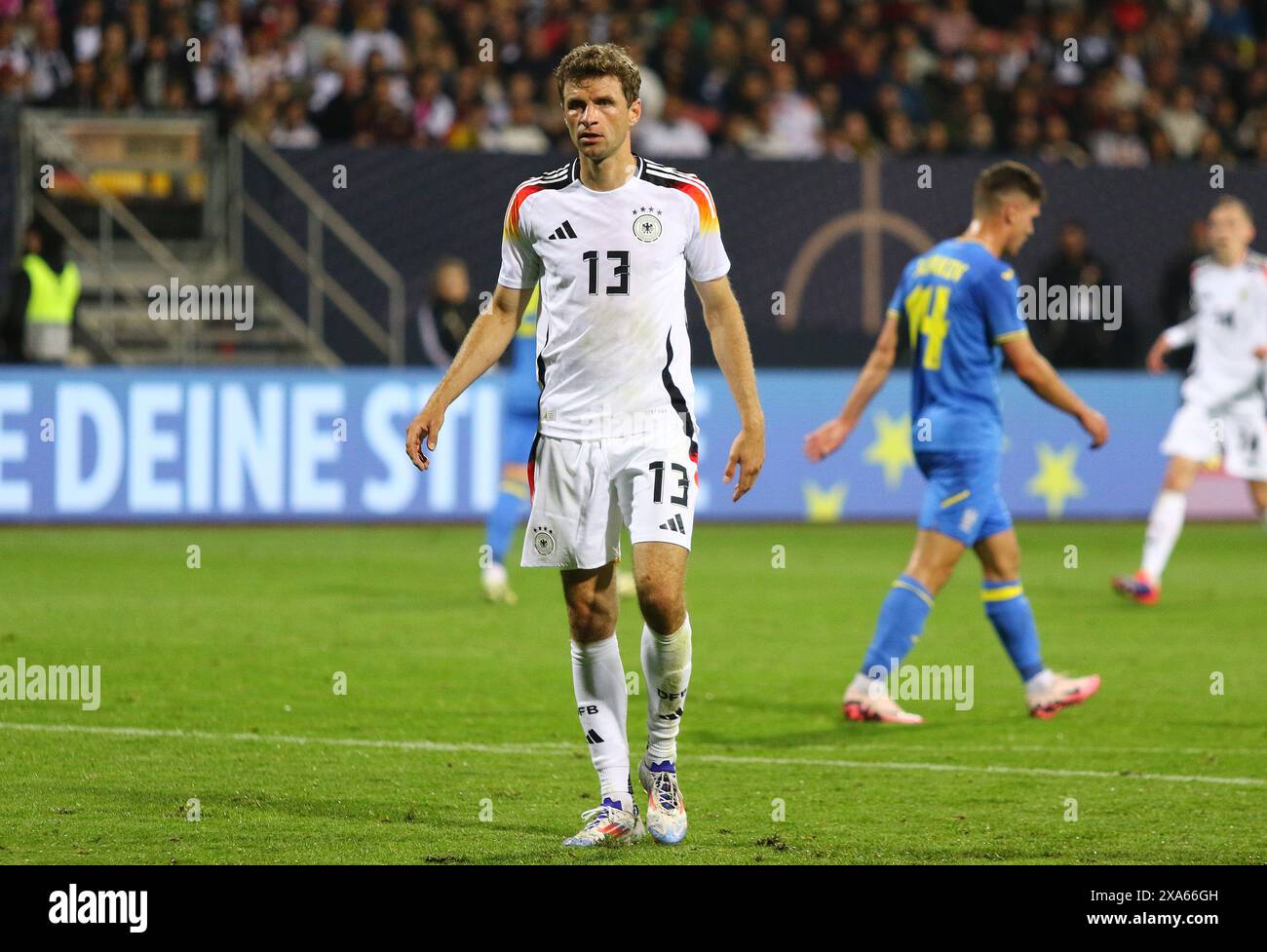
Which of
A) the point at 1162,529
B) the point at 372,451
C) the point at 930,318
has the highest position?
the point at 930,318

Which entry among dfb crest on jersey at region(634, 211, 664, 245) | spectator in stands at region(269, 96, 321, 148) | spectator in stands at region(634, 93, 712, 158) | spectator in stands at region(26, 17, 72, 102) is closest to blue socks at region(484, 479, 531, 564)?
dfb crest on jersey at region(634, 211, 664, 245)

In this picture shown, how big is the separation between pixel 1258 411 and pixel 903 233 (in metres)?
7.82

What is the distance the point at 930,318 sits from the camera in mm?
8602

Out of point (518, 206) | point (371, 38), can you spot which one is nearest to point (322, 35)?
point (371, 38)

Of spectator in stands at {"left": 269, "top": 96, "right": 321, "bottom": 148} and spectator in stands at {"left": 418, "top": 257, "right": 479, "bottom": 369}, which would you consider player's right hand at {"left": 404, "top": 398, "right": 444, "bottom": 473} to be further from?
spectator in stands at {"left": 269, "top": 96, "right": 321, "bottom": 148}

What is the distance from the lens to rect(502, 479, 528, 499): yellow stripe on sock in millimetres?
12094

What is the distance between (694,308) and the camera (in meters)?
19.7

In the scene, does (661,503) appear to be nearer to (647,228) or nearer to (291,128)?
(647,228)

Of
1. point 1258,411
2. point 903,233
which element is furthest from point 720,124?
point 1258,411

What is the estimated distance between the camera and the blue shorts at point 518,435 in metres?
11.6

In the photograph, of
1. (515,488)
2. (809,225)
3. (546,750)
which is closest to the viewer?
(546,750)

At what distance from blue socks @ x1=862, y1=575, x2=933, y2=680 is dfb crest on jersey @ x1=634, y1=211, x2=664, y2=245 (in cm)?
292

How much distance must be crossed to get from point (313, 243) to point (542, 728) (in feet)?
38.4
